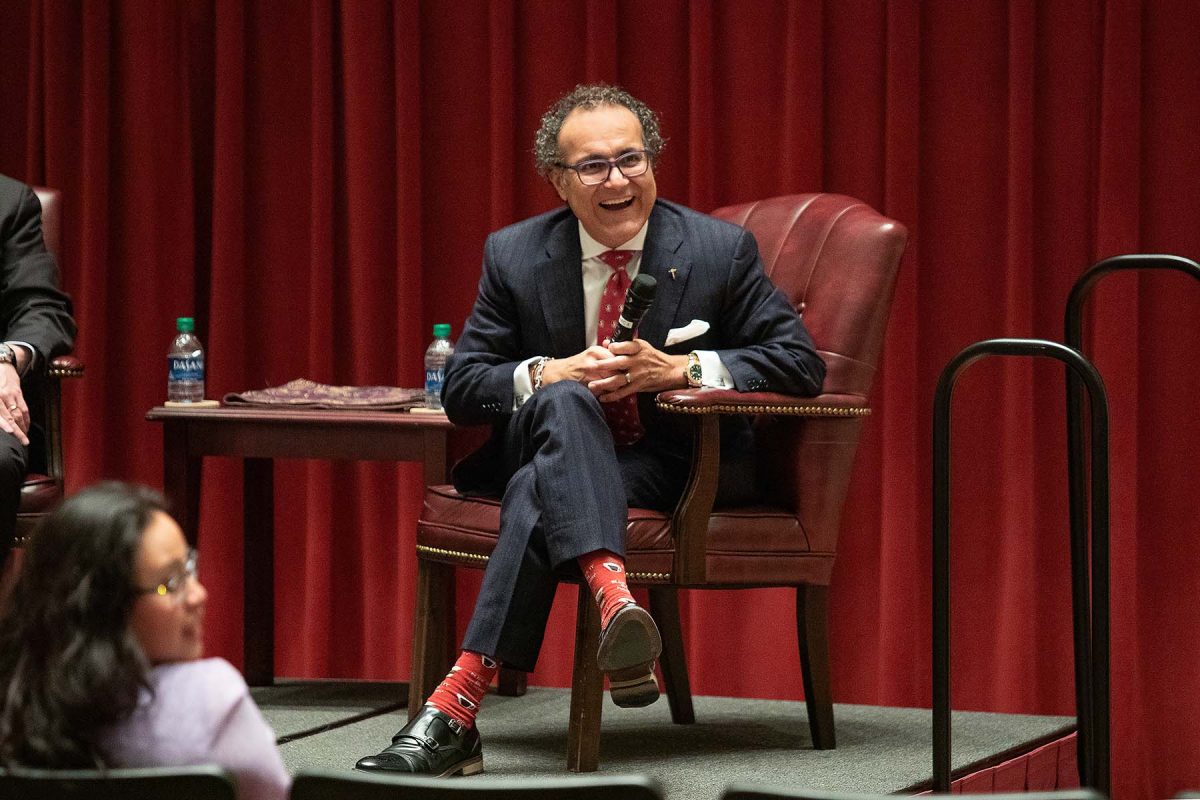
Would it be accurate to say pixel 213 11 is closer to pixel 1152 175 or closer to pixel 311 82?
pixel 311 82

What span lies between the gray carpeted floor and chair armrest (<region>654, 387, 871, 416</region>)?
1.98ft

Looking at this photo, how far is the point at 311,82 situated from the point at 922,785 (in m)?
2.57

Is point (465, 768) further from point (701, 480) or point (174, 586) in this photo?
point (174, 586)

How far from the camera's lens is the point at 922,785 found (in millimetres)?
2580

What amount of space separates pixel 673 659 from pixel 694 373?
0.66 m

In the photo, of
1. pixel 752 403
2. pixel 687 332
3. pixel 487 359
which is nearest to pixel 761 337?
pixel 687 332

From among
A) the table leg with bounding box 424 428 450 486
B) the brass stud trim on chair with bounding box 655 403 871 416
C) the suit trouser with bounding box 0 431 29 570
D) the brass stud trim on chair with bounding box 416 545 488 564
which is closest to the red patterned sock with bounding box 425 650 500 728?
the brass stud trim on chair with bounding box 416 545 488 564

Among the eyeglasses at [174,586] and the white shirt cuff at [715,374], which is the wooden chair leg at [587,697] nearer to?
the white shirt cuff at [715,374]

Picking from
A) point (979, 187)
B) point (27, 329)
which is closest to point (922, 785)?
point (979, 187)

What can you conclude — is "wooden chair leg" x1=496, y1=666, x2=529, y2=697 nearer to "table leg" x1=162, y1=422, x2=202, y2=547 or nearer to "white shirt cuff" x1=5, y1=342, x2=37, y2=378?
"table leg" x1=162, y1=422, x2=202, y2=547

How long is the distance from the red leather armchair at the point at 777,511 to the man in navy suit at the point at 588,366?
0.08 metres

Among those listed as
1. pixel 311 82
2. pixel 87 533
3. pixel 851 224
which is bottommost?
pixel 87 533

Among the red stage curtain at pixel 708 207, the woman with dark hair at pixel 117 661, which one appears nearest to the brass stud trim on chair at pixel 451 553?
the red stage curtain at pixel 708 207

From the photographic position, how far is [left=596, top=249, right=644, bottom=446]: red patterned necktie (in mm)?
2881
